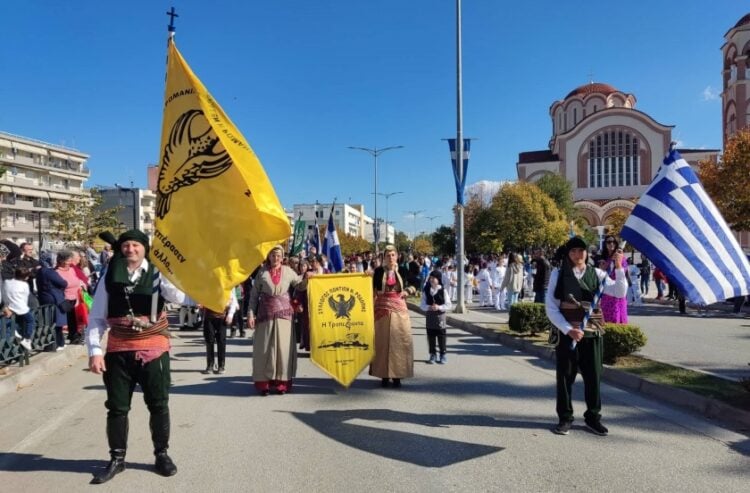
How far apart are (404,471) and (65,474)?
2714 millimetres

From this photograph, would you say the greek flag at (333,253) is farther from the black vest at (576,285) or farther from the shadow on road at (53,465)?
the shadow on road at (53,465)

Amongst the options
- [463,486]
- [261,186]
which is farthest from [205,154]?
[463,486]

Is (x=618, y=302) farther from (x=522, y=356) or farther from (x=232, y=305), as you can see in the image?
(x=232, y=305)

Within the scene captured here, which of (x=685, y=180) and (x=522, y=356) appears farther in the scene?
(x=522, y=356)

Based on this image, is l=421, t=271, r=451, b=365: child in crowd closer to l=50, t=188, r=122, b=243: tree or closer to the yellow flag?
the yellow flag

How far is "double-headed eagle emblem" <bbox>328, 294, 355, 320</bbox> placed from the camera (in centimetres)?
767

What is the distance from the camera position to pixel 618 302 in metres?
9.73

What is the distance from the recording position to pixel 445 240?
7306 centimetres

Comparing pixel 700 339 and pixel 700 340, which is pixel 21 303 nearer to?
pixel 700 340

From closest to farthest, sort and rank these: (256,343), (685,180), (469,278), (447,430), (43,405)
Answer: (685,180)
(447,430)
(43,405)
(256,343)
(469,278)

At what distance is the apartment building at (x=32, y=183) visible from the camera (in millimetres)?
68625

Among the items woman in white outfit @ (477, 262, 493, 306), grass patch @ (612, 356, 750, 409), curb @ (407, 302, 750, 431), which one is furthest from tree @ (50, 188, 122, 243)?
grass patch @ (612, 356, 750, 409)

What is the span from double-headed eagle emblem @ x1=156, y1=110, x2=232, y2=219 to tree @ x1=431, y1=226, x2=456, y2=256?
6559 centimetres

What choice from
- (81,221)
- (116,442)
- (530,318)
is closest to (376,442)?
(116,442)
